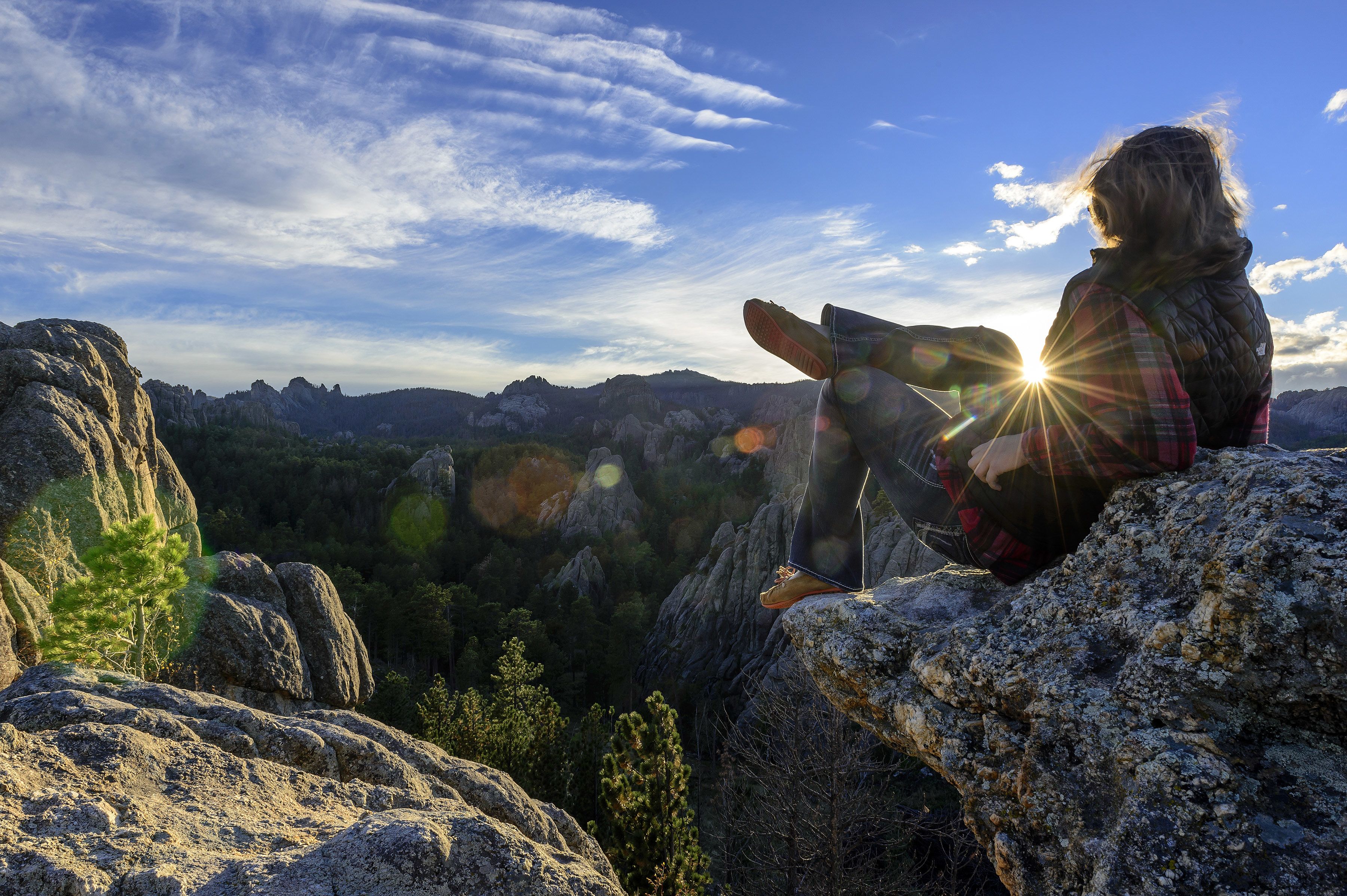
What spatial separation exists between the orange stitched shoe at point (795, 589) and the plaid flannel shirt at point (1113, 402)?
51.8 inches

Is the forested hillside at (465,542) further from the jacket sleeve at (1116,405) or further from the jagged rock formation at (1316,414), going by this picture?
the jagged rock formation at (1316,414)

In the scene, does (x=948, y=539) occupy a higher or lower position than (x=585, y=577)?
higher

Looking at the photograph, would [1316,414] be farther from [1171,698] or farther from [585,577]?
[1171,698]

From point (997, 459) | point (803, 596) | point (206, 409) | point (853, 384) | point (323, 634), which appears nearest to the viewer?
point (997, 459)

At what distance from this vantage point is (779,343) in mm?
3045

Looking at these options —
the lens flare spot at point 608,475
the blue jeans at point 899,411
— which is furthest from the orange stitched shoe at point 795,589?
the lens flare spot at point 608,475

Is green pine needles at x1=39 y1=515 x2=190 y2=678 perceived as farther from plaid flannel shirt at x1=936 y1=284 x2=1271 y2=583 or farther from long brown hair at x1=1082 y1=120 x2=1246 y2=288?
long brown hair at x1=1082 y1=120 x2=1246 y2=288

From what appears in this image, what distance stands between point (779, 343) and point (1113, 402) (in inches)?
53.3

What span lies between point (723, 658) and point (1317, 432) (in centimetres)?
12142

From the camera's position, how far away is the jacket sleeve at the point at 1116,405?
2.00 meters

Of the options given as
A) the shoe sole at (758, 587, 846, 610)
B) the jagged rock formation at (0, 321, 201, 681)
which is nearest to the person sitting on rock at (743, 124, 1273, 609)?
the shoe sole at (758, 587, 846, 610)

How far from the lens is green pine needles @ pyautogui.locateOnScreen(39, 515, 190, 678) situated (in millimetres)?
9719

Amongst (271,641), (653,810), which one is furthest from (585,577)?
(271,641)

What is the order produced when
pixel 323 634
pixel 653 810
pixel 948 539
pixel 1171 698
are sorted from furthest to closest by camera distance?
pixel 323 634
pixel 653 810
pixel 948 539
pixel 1171 698
